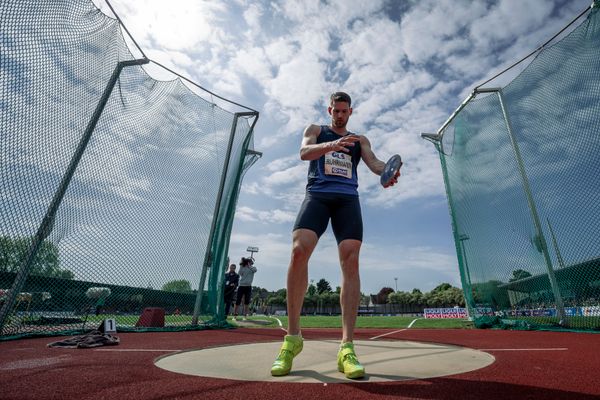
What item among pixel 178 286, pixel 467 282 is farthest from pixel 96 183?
pixel 467 282

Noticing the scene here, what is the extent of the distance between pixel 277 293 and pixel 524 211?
90.7 meters

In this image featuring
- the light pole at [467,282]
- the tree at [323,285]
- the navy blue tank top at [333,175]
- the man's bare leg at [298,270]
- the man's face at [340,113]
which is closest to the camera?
the man's bare leg at [298,270]

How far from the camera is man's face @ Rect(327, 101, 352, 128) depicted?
2.63 m

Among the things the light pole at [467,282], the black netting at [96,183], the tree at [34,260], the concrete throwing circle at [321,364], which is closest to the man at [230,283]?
the black netting at [96,183]

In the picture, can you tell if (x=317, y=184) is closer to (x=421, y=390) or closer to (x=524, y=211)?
(x=421, y=390)

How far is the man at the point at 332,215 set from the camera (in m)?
2.16

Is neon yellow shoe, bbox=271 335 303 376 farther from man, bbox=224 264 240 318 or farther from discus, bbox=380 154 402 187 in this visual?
man, bbox=224 264 240 318

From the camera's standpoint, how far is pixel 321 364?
86.8 inches

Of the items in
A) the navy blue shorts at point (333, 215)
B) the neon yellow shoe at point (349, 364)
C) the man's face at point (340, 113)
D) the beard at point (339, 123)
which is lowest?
the neon yellow shoe at point (349, 364)

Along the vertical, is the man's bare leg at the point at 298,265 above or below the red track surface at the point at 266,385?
above

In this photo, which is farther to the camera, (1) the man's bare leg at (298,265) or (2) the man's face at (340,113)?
(2) the man's face at (340,113)

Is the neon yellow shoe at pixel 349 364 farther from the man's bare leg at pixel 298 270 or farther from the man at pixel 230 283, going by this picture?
the man at pixel 230 283

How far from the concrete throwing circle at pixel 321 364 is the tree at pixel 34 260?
217cm

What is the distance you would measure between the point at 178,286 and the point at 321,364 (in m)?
4.14
